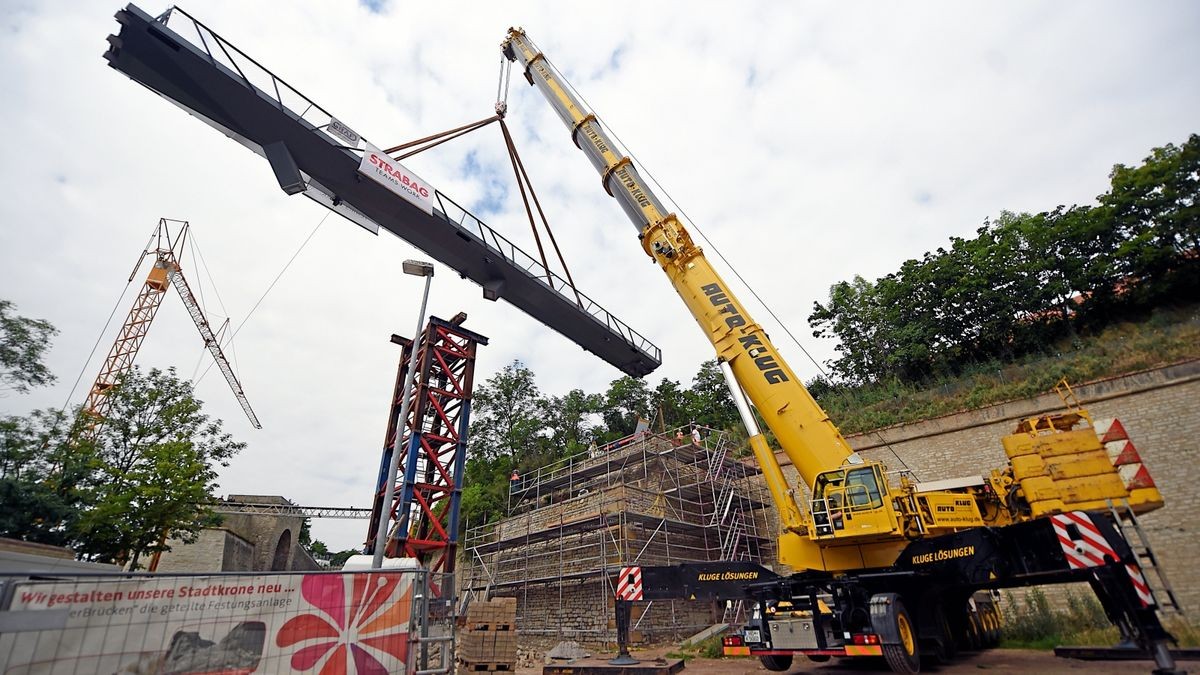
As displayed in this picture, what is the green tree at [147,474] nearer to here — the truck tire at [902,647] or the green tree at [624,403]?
the truck tire at [902,647]

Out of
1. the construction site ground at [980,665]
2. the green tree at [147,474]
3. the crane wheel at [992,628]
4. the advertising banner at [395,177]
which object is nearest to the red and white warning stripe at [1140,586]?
the construction site ground at [980,665]

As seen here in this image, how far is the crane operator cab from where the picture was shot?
7.34 m

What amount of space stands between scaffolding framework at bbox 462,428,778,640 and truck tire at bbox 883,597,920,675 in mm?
8856

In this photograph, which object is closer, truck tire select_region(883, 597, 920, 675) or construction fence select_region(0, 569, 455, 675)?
construction fence select_region(0, 569, 455, 675)

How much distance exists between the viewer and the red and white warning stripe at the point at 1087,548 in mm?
5836

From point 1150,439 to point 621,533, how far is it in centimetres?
1378

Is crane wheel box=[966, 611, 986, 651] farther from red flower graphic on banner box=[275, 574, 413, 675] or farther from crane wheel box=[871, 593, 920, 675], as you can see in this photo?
red flower graphic on banner box=[275, 574, 413, 675]

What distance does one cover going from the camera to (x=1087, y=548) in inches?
243

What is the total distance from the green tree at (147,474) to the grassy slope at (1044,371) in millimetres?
21587

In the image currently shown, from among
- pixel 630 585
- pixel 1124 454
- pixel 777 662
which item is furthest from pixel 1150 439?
pixel 630 585

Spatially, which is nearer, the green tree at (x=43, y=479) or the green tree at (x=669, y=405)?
the green tree at (x=43, y=479)

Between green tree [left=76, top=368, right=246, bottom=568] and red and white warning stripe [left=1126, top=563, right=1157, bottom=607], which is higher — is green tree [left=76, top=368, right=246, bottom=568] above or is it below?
above

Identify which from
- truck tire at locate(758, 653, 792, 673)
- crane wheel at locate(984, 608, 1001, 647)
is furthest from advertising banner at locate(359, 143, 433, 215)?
crane wheel at locate(984, 608, 1001, 647)

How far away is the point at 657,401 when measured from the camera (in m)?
36.0
